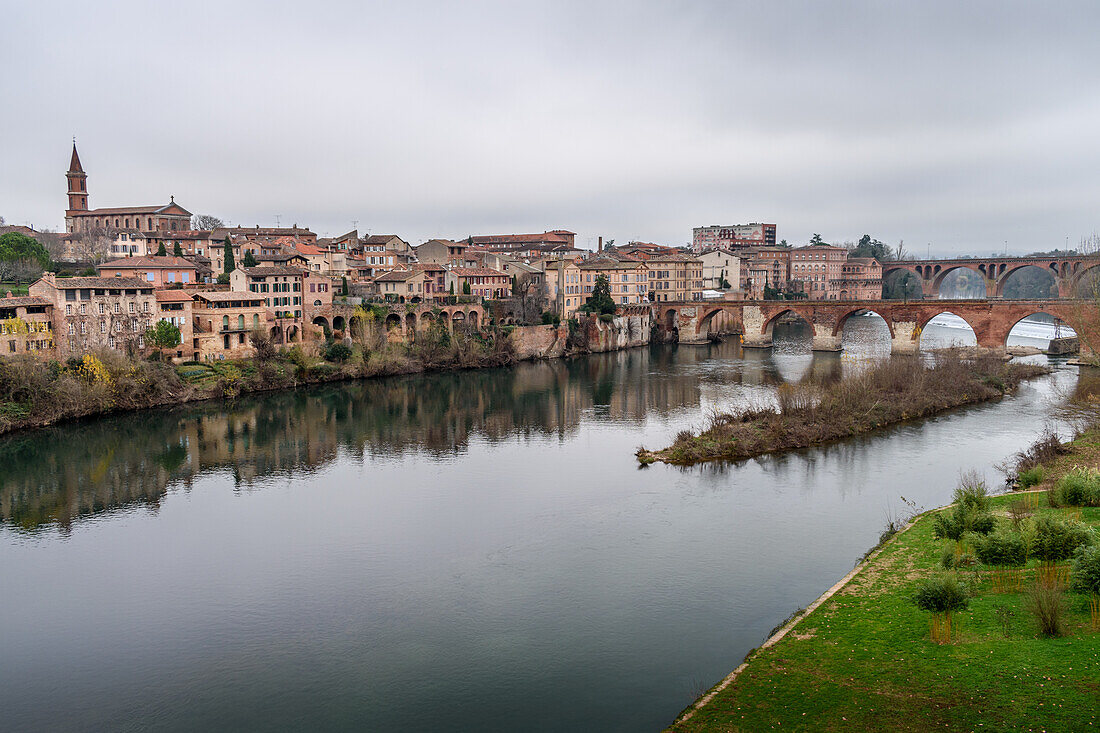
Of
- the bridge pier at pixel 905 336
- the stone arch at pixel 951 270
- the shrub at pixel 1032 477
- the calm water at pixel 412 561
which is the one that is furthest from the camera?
the stone arch at pixel 951 270

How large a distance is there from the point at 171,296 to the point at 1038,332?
71240 millimetres

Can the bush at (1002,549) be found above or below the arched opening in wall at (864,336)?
below

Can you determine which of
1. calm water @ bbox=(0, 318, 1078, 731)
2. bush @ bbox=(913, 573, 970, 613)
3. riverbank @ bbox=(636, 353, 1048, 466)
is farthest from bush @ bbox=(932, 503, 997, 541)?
riverbank @ bbox=(636, 353, 1048, 466)

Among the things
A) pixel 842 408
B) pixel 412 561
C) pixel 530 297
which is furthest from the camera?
pixel 530 297

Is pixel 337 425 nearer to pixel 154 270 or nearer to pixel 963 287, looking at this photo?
pixel 154 270

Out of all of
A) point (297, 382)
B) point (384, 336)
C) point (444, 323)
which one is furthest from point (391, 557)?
point (444, 323)

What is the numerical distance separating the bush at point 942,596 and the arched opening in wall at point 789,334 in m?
46.5

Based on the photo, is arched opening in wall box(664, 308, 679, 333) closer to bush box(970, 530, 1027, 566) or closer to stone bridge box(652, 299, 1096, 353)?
stone bridge box(652, 299, 1096, 353)

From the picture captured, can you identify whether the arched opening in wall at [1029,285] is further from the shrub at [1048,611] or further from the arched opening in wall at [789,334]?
the shrub at [1048,611]

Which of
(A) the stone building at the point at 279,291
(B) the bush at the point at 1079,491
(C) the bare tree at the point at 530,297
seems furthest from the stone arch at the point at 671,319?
(B) the bush at the point at 1079,491

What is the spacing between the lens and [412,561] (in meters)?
17.9

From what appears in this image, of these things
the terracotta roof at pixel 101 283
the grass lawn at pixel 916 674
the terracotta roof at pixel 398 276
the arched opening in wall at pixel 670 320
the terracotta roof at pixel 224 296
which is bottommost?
the grass lawn at pixel 916 674

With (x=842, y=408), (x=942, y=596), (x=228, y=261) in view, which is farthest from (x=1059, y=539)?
(x=228, y=261)

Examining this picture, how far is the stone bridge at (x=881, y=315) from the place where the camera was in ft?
151
